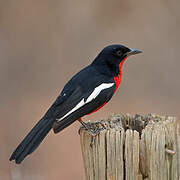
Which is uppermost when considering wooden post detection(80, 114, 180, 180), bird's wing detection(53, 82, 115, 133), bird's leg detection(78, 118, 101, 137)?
bird's wing detection(53, 82, 115, 133)

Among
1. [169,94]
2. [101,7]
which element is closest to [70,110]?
[169,94]

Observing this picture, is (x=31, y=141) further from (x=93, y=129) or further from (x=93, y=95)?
(x=93, y=95)

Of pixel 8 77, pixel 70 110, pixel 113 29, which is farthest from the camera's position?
pixel 113 29

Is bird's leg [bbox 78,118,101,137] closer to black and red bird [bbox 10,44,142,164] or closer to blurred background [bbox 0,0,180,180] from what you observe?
black and red bird [bbox 10,44,142,164]

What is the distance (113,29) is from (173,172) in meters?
5.40

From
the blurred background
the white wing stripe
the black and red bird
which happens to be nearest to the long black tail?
the black and red bird

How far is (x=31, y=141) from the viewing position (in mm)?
3615

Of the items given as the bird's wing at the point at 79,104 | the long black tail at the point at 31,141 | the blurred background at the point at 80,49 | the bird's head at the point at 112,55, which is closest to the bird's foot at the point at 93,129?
the bird's wing at the point at 79,104

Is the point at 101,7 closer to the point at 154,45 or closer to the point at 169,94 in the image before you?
the point at 154,45

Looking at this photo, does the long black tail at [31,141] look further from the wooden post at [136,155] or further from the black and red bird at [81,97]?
the wooden post at [136,155]

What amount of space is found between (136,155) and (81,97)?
1.13 m

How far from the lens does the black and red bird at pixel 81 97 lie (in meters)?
3.64

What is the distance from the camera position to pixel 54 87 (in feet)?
25.3

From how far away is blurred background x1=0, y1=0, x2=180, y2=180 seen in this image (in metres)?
7.34
